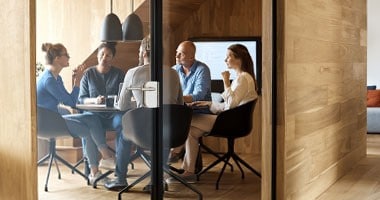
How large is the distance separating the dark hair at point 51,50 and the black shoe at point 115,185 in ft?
2.38

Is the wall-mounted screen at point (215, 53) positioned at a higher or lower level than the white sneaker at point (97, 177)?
higher

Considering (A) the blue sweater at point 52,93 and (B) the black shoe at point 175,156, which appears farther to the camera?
(B) the black shoe at point 175,156

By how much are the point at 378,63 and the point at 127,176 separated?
8698 mm

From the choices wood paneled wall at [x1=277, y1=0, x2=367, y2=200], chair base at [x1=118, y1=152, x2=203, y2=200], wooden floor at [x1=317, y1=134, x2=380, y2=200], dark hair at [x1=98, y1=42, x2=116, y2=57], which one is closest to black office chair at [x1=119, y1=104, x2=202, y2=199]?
chair base at [x1=118, y1=152, x2=203, y2=200]

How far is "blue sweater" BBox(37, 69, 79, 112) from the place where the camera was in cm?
275

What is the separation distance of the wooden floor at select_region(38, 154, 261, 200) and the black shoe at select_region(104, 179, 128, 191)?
0.03 metres

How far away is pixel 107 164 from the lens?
326 cm

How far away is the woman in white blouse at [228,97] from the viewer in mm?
3760

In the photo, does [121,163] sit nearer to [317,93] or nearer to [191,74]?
[191,74]

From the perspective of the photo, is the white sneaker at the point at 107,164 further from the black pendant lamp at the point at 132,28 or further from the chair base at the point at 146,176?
the black pendant lamp at the point at 132,28

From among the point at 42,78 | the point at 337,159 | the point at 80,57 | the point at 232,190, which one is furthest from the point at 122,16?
the point at 337,159

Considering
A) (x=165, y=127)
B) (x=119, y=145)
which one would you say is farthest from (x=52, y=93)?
(x=165, y=127)

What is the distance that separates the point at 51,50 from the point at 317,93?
2.97 metres

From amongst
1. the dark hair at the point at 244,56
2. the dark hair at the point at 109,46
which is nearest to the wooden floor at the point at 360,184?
the dark hair at the point at 244,56
